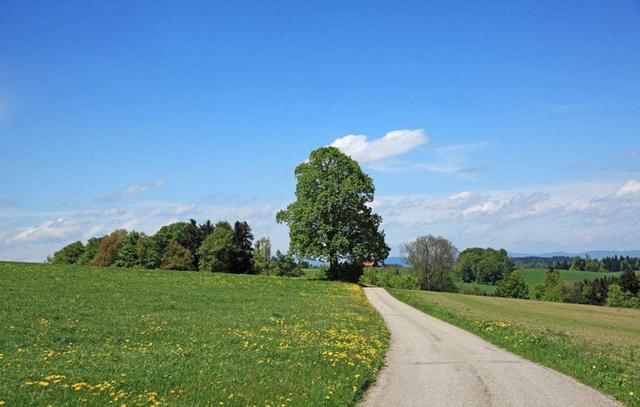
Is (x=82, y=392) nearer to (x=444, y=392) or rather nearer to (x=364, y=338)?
(x=444, y=392)

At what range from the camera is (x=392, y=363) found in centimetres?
1580

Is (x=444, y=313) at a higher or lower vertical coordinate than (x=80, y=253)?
lower

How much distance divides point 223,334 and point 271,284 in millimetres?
33621

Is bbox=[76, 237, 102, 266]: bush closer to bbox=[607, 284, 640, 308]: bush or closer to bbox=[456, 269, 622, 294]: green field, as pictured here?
bbox=[456, 269, 622, 294]: green field

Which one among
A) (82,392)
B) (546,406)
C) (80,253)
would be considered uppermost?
(80,253)

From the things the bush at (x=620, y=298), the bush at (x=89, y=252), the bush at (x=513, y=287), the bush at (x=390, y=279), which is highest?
the bush at (x=89, y=252)

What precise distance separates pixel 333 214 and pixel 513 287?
260 feet

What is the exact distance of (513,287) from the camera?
123938 mm

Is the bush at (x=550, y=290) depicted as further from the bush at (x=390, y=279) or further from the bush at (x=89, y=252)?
the bush at (x=89, y=252)

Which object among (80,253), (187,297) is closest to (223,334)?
(187,297)

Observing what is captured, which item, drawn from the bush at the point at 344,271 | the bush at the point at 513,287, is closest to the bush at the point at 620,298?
the bush at the point at 513,287

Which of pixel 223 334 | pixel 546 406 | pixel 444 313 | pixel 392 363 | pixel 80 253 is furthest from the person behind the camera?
pixel 80 253

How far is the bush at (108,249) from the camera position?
11656 cm

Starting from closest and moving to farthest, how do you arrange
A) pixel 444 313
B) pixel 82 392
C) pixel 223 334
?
pixel 82 392 < pixel 223 334 < pixel 444 313
